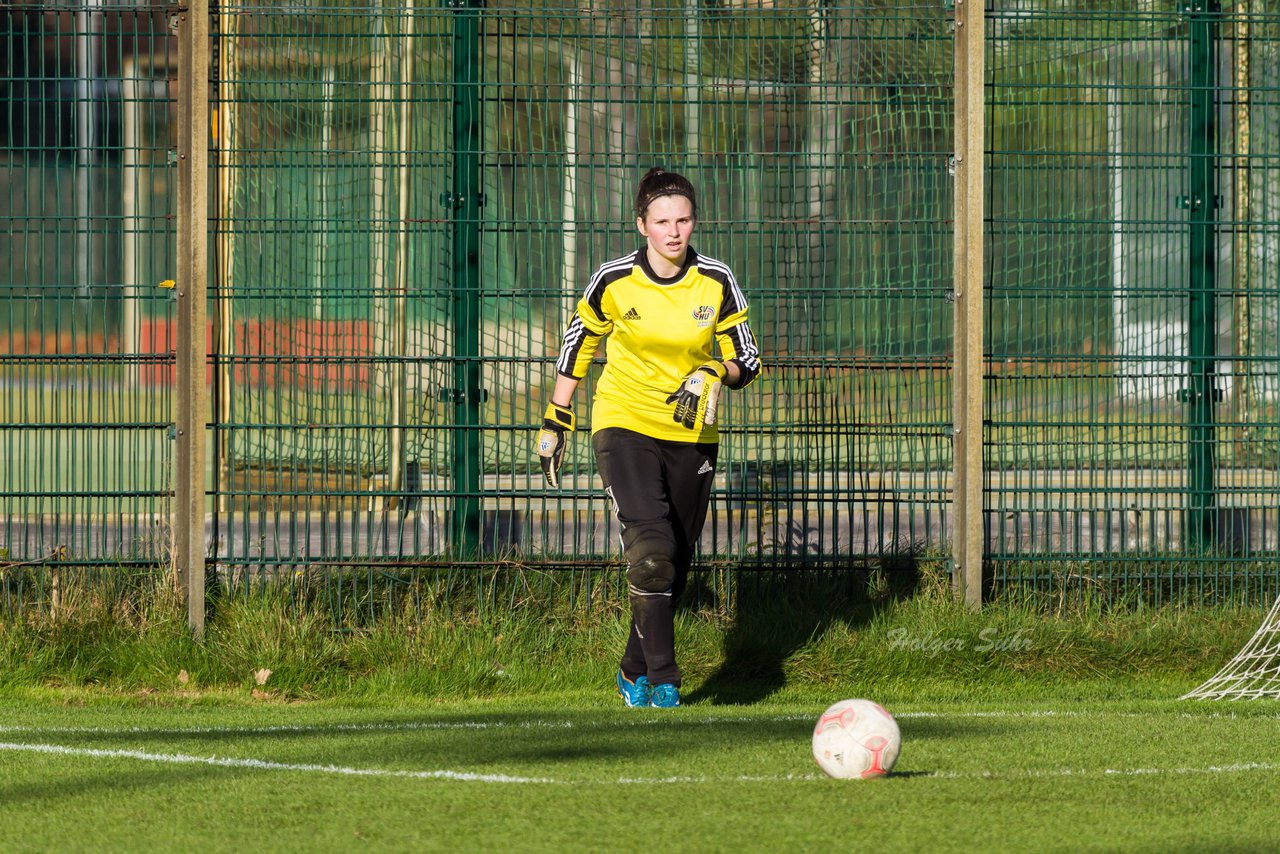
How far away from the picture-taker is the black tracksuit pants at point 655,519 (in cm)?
689

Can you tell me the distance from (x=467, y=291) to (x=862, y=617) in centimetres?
265

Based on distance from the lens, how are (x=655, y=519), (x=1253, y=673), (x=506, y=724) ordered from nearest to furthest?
1. (x=506, y=724)
2. (x=655, y=519)
3. (x=1253, y=673)

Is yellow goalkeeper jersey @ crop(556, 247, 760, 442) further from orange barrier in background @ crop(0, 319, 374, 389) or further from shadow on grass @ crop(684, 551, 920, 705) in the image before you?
orange barrier in background @ crop(0, 319, 374, 389)

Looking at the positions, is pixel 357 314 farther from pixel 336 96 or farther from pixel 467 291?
pixel 336 96

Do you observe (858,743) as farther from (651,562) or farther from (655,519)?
(655,519)

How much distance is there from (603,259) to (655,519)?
220 centimetres

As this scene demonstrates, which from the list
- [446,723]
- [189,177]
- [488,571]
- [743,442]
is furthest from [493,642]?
[189,177]

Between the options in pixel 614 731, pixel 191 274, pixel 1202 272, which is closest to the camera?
pixel 614 731

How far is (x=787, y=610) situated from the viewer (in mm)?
8055

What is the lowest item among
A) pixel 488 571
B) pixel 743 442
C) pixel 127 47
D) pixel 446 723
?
pixel 446 723

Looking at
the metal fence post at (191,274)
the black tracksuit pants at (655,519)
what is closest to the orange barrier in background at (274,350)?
the metal fence post at (191,274)

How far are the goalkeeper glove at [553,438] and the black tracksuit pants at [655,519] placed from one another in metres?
0.16

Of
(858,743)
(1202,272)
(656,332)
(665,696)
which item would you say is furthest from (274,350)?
(1202,272)

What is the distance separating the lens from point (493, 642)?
7852 mm
